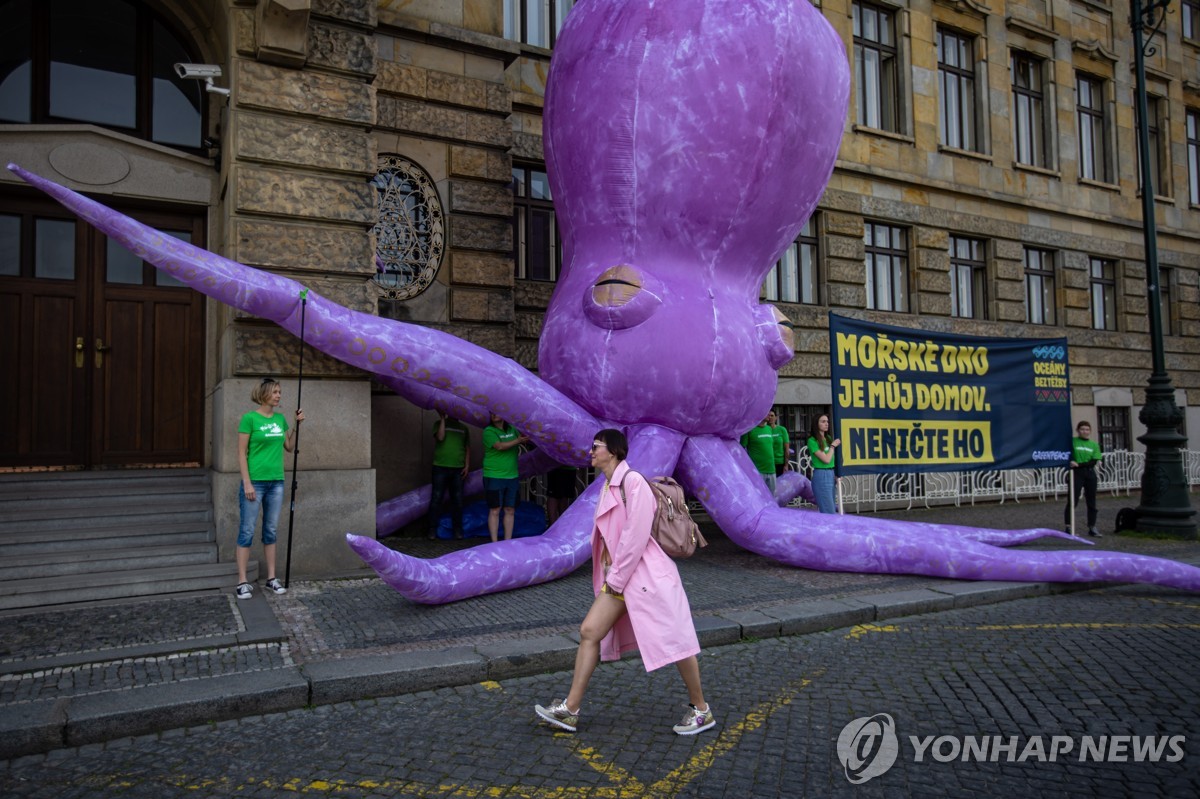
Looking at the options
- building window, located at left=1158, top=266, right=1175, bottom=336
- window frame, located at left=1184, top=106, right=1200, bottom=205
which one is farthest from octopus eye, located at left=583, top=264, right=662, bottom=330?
window frame, located at left=1184, top=106, right=1200, bottom=205

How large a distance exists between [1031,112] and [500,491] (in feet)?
51.0

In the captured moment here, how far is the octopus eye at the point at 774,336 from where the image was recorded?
315 inches

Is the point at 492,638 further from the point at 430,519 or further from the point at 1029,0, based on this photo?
the point at 1029,0

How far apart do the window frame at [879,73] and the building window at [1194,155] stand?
412 inches

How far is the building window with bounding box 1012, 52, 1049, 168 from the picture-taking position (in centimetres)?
1736

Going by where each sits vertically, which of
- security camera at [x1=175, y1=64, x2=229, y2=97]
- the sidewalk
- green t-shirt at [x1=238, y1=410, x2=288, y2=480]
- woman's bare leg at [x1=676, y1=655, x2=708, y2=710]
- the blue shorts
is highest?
security camera at [x1=175, y1=64, x2=229, y2=97]

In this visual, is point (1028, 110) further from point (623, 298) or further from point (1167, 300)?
point (623, 298)

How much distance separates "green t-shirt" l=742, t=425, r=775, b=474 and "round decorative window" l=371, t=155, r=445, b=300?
459 cm

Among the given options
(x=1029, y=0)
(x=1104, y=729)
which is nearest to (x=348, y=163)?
(x=1104, y=729)

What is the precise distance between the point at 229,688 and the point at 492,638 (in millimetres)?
1624

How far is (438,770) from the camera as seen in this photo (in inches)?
140

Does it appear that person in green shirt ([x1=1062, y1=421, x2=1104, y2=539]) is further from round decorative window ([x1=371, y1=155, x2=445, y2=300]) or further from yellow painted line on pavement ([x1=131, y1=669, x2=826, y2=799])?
yellow painted line on pavement ([x1=131, y1=669, x2=826, y2=799])

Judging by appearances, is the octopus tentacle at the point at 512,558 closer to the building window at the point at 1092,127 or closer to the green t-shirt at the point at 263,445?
the green t-shirt at the point at 263,445

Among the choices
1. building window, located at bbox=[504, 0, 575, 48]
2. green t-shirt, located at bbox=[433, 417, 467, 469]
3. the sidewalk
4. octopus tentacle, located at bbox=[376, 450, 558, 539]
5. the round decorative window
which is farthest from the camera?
building window, located at bbox=[504, 0, 575, 48]
